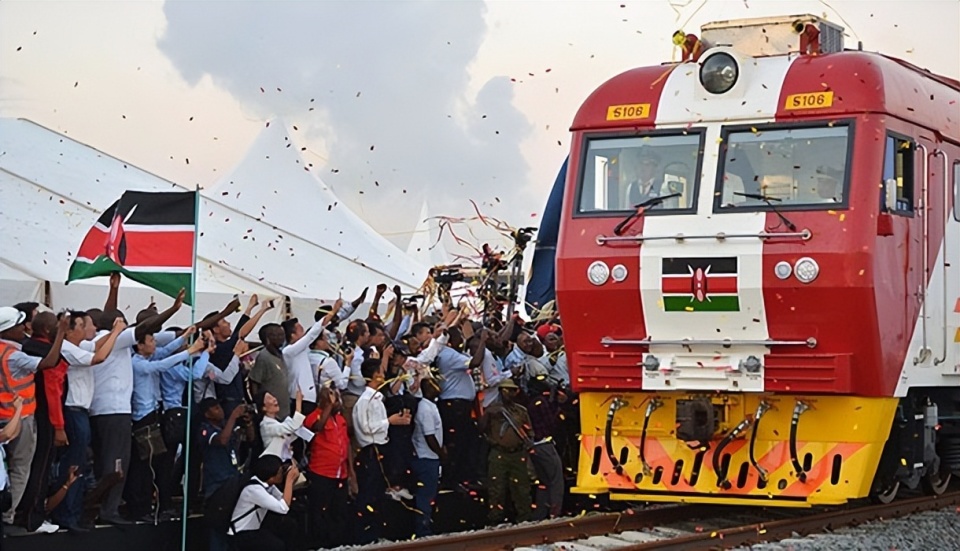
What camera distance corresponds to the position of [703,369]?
9836 mm

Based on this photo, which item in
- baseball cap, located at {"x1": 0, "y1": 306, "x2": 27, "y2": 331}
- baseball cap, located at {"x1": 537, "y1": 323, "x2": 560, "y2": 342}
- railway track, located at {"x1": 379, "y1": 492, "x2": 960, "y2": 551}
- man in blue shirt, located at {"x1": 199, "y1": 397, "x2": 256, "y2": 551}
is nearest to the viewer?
baseball cap, located at {"x1": 0, "y1": 306, "x2": 27, "y2": 331}

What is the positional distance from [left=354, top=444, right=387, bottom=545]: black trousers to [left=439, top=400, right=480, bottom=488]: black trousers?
101 cm

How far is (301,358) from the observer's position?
10.6 m

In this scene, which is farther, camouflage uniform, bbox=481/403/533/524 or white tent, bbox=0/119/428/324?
white tent, bbox=0/119/428/324

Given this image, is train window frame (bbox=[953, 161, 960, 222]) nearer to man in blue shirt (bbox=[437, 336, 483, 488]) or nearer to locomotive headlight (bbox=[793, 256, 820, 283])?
locomotive headlight (bbox=[793, 256, 820, 283])

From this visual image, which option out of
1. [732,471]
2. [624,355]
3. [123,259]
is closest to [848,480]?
[732,471]

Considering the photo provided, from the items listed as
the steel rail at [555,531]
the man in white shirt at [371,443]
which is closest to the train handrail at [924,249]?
the steel rail at [555,531]

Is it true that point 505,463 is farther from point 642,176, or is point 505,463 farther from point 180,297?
point 180,297

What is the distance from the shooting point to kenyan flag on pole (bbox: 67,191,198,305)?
9.53 meters

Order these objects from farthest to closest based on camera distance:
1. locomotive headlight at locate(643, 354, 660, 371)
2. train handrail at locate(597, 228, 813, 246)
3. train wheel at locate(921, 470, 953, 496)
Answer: train wheel at locate(921, 470, 953, 496) < locomotive headlight at locate(643, 354, 660, 371) < train handrail at locate(597, 228, 813, 246)

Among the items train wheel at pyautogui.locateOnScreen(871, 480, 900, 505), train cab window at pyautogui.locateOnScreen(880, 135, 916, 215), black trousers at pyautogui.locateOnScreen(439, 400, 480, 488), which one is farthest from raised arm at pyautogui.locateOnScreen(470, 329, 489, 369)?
train cab window at pyautogui.locateOnScreen(880, 135, 916, 215)

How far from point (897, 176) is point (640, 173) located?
191 centimetres

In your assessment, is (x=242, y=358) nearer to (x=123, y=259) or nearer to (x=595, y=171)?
(x=123, y=259)

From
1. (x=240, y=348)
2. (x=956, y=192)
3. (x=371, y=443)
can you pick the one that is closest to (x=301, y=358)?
(x=240, y=348)
